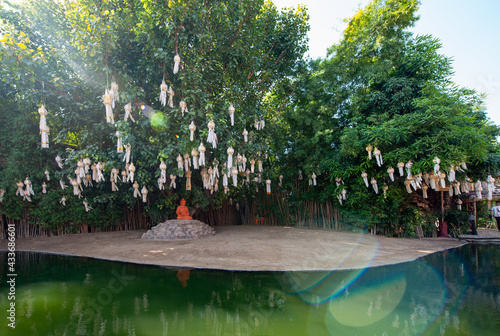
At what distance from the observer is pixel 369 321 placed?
2.21 m

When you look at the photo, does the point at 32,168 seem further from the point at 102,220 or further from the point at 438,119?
the point at 438,119

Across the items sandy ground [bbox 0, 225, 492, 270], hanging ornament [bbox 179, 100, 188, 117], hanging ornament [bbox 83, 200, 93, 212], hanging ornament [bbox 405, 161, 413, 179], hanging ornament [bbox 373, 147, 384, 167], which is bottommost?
sandy ground [bbox 0, 225, 492, 270]

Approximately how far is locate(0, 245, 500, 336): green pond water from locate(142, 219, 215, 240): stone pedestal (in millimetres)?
2118

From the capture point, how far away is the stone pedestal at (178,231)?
20.5 ft

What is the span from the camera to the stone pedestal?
20.5ft

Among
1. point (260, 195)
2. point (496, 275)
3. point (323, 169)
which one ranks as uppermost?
point (323, 169)

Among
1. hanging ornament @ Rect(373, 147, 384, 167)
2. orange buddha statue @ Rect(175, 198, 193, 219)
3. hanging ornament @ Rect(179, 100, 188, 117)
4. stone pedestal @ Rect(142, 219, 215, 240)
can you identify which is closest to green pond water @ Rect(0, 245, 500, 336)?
stone pedestal @ Rect(142, 219, 215, 240)

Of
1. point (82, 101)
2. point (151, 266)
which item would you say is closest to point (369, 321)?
point (151, 266)

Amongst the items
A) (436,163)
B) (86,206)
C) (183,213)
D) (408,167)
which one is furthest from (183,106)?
(436,163)

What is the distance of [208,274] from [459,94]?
285 inches

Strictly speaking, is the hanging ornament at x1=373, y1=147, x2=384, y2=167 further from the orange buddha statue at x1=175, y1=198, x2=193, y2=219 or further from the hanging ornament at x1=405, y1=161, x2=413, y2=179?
the orange buddha statue at x1=175, y1=198, x2=193, y2=219

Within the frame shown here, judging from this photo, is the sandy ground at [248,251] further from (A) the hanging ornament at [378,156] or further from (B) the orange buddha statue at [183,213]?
(A) the hanging ornament at [378,156]

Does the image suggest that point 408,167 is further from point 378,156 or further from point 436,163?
point 378,156

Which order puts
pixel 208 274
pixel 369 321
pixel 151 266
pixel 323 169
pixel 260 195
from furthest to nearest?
1. pixel 260 195
2. pixel 323 169
3. pixel 151 266
4. pixel 208 274
5. pixel 369 321
